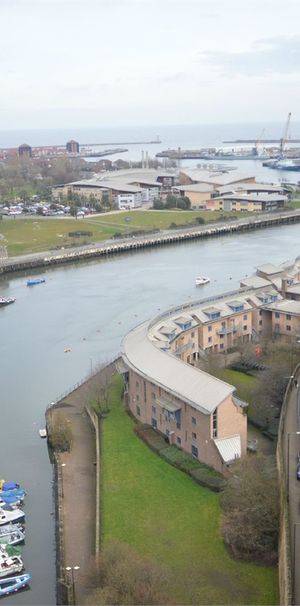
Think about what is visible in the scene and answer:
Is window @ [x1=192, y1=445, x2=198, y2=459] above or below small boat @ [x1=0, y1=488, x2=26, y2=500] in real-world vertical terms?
above

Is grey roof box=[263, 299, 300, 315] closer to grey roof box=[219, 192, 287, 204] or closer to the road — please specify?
the road

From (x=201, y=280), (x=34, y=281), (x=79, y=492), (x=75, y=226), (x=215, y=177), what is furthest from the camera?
(x=215, y=177)

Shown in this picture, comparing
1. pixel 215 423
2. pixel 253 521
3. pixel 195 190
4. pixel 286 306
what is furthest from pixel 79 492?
pixel 195 190

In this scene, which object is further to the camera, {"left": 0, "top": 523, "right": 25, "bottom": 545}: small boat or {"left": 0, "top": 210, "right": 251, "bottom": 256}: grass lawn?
{"left": 0, "top": 210, "right": 251, "bottom": 256}: grass lawn

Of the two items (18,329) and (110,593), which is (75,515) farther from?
(18,329)

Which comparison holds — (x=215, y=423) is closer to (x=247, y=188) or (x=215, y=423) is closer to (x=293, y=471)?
(x=293, y=471)

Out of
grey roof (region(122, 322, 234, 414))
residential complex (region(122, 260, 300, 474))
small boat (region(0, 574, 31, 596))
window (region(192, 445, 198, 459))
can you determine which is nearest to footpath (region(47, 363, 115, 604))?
small boat (region(0, 574, 31, 596))

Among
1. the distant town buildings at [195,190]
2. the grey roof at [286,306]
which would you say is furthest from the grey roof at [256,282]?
the distant town buildings at [195,190]

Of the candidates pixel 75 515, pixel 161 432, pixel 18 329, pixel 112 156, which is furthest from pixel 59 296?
pixel 112 156
